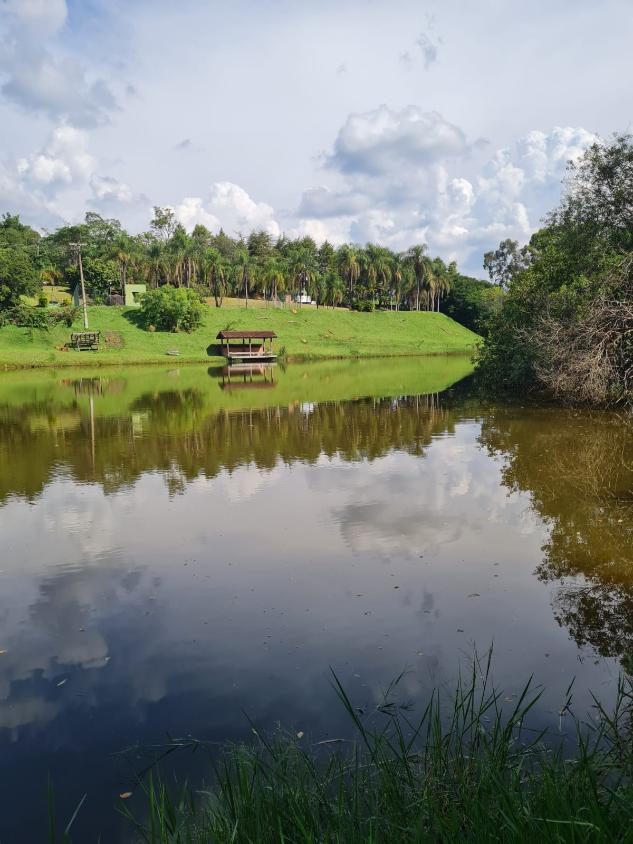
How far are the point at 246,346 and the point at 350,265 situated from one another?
37.2 metres

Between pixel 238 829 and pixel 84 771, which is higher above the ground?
pixel 238 829

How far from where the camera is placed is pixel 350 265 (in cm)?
10175

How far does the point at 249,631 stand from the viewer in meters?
7.91

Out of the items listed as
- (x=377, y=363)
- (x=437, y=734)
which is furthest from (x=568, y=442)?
(x=377, y=363)

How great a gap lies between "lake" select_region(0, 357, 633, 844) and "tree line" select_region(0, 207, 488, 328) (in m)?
70.1

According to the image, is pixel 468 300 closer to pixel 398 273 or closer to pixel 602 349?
pixel 398 273

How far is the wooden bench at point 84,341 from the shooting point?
211 feet

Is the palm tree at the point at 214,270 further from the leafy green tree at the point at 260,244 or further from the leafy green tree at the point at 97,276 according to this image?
the leafy green tree at the point at 260,244

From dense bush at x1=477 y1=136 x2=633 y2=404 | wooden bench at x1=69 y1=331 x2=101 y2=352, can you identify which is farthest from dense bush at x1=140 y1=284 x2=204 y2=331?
dense bush at x1=477 y1=136 x2=633 y2=404

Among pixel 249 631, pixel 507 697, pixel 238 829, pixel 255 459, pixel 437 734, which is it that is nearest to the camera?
pixel 238 829

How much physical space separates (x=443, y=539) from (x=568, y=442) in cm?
1018

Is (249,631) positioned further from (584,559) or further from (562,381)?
(562,381)

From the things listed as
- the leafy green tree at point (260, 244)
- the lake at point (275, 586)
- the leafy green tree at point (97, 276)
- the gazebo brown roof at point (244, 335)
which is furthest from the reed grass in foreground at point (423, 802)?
the leafy green tree at point (260, 244)

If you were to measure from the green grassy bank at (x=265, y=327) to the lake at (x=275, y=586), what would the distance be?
43744 mm
